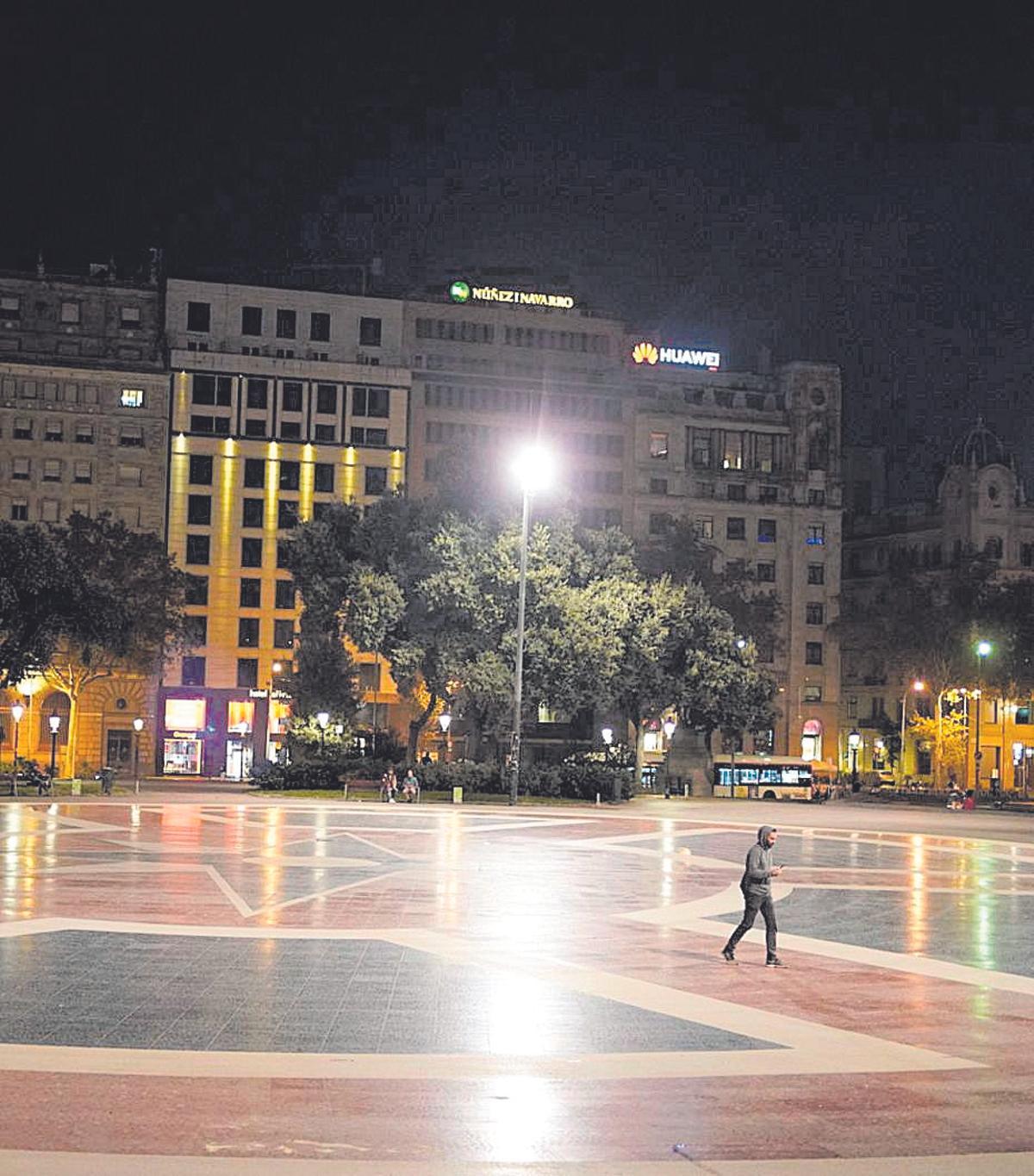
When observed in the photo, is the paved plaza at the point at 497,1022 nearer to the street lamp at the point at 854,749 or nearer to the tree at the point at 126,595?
the tree at the point at 126,595

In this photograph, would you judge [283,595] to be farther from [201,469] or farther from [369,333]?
[369,333]

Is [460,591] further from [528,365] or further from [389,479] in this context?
[528,365]

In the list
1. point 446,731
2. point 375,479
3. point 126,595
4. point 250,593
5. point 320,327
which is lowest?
point 446,731

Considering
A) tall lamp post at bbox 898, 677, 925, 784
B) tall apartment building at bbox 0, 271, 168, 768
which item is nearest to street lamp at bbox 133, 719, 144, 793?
tall apartment building at bbox 0, 271, 168, 768

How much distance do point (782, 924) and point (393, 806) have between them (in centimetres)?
A: 3809

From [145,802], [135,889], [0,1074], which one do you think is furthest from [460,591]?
[0,1074]

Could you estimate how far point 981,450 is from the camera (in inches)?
4998

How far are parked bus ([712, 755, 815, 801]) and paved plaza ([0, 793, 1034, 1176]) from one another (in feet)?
201

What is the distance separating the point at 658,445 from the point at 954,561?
23971mm

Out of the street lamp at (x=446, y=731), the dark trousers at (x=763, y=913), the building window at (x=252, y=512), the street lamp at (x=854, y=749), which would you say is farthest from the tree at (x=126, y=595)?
the dark trousers at (x=763, y=913)

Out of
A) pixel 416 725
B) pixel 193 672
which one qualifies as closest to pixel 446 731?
pixel 416 725

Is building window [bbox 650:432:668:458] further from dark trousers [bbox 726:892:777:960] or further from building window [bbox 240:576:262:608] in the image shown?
dark trousers [bbox 726:892:777:960]

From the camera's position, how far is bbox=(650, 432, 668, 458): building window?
418ft

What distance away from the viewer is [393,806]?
62750mm
